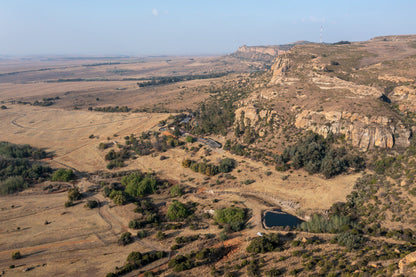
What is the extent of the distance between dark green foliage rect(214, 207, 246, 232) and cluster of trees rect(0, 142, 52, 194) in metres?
43.0

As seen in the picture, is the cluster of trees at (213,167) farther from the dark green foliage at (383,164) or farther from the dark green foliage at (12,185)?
the dark green foliage at (12,185)

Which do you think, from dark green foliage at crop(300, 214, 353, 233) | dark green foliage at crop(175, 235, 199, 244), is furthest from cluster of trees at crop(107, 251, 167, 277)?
dark green foliage at crop(300, 214, 353, 233)

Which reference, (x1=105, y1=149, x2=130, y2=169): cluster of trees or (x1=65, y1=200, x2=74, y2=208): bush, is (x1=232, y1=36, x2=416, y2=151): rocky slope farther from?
(x1=65, y1=200, x2=74, y2=208): bush

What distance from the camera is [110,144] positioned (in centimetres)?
7569

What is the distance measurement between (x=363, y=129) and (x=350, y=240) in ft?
108

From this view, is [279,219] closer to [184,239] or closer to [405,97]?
[184,239]

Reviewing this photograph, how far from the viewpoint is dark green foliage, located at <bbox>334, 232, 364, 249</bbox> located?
3038cm

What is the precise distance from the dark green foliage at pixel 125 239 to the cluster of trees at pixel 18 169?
30.9 m

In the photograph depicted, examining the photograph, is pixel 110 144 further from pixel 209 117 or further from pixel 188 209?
pixel 188 209

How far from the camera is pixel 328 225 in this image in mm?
37812

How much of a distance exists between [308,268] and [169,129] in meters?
62.4

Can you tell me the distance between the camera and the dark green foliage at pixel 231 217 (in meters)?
39.7

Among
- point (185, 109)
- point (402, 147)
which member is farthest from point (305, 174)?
point (185, 109)

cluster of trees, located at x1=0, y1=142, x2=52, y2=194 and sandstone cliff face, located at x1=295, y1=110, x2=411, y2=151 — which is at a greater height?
sandstone cliff face, located at x1=295, y1=110, x2=411, y2=151
